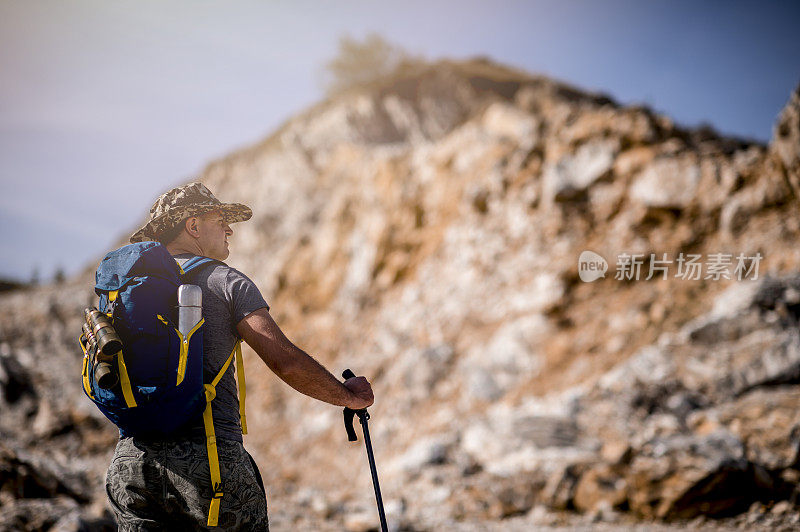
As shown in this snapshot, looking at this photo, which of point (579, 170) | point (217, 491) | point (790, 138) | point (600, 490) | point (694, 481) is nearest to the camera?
point (217, 491)

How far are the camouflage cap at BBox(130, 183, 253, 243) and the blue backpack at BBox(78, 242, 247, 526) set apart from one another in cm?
28

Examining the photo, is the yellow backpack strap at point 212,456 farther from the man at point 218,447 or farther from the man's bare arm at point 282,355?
the man's bare arm at point 282,355

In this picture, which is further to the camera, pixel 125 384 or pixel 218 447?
pixel 218 447

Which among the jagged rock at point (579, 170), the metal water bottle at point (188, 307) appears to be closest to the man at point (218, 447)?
the metal water bottle at point (188, 307)

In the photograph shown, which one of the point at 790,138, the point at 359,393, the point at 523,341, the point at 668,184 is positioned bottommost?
the point at 359,393

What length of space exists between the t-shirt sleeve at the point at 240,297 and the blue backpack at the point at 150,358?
152mm

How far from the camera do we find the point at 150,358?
1.79 meters

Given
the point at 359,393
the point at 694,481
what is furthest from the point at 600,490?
the point at 359,393

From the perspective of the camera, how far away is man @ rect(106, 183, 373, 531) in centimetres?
191

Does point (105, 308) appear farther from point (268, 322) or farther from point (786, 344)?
point (786, 344)

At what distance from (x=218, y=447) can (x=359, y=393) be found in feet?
2.05

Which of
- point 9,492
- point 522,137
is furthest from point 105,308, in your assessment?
point 522,137

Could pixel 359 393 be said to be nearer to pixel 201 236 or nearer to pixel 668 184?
pixel 201 236

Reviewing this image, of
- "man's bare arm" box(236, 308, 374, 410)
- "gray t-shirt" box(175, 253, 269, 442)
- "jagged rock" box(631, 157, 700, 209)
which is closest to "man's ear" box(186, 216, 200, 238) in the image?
"gray t-shirt" box(175, 253, 269, 442)
